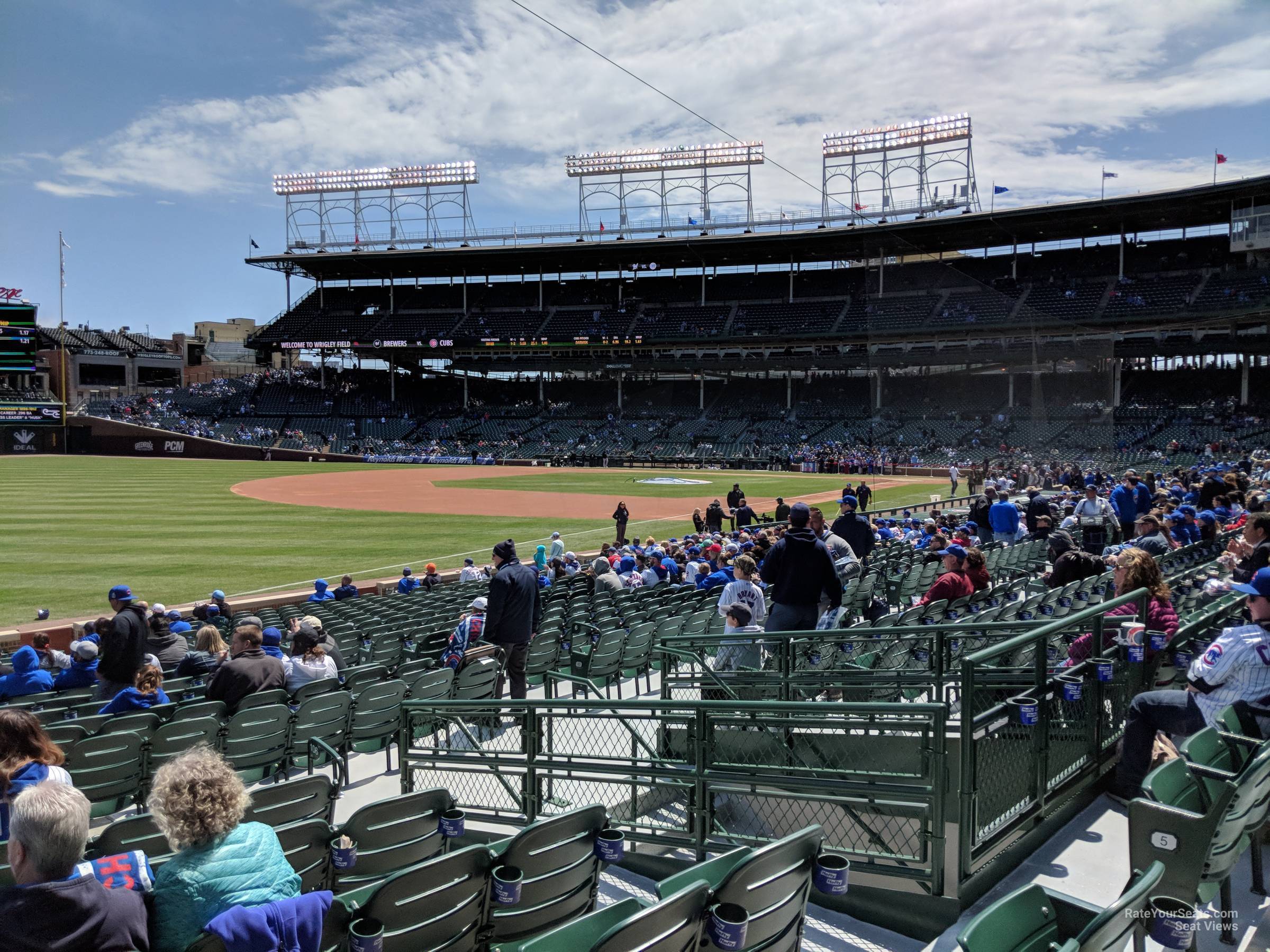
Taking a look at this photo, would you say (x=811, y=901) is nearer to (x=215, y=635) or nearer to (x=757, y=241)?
(x=215, y=635)

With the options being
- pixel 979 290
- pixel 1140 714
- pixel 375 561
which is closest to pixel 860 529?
pixel 1140 714

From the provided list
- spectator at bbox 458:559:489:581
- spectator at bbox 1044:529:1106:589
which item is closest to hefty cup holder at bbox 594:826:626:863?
spectator at bbox 1044:529:1106:589

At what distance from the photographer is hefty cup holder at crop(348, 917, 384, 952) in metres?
2.93

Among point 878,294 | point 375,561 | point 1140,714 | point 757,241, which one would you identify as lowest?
point 375,561

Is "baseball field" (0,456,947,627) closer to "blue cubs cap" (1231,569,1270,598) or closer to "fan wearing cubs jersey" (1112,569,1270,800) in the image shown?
"fan wearing cubs jersey" (1112,569,1270,800)

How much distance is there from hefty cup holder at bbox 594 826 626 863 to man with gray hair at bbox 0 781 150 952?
1669 millimetres

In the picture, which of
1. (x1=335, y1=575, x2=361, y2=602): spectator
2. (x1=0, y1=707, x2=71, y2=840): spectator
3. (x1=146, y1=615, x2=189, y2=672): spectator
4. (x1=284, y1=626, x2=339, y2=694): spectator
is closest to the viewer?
(x1=0, y1=707, x2=71, y2=840): spectator

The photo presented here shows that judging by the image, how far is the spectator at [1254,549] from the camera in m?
7.74

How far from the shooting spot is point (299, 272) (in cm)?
8288

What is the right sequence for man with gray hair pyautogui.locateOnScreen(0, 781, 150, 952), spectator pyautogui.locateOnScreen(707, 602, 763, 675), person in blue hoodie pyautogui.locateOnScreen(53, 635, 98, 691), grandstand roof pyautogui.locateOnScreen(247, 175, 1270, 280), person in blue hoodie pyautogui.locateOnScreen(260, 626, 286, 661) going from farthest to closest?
1. grandstand roof pyautogui.locateOnScreen(247, 175, 1270, 280)
2. person in blue hoodie pyautogui.locateOnScreen(53, 635, 98, 691)
3. person in blue hoodie pyautogui.locateOnScreen(260, 626, 286, 661)
4. spectator pyautogui.locateOnScreen(707, 602, 763, 675)
5. man with gray hair pyautogui.locateOnScreen(0, 781, 150, 952)

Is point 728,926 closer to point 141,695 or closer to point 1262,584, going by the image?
point 1262,584

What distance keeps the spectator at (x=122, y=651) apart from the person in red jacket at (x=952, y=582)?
754cm

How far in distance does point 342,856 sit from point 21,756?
2.02 m

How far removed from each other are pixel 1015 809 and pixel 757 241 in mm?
65905
